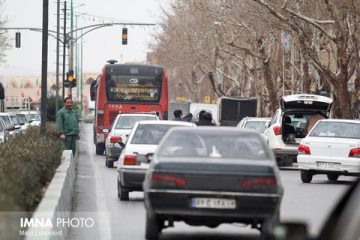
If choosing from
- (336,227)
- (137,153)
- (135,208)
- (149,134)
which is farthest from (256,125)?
(336,227)

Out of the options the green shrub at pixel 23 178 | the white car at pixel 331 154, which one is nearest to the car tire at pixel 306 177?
the white car at pixel 331 154

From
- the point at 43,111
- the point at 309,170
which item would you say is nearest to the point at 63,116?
the point at 43,111

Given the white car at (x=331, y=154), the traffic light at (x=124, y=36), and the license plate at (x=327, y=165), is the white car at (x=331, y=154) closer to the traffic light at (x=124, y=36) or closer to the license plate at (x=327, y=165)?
Result: the license plate at (x=327, y=165)

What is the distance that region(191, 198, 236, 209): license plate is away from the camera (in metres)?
12.9

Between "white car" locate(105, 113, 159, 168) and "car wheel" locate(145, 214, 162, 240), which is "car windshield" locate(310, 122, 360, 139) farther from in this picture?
"car wheel" locate(145, 214, 162, 240)

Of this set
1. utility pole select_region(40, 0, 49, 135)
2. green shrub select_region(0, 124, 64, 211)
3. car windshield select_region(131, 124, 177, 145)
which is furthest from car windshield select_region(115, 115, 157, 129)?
green shrub select_region(0, 124, 64, 211)

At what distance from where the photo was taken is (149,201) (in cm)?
1292

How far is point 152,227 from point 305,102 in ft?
71.9

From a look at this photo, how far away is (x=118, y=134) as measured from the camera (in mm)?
34969

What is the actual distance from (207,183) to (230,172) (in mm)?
268

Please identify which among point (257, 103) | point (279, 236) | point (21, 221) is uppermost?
point (279, 236)

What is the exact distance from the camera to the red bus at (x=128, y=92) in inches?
1785

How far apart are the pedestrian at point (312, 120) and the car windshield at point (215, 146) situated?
20.7 m

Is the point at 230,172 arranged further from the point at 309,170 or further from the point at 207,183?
the point at 309,170
